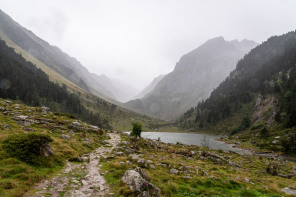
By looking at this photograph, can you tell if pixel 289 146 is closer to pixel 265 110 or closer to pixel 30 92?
pixel 265 110

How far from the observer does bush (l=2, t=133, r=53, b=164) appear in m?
14.8

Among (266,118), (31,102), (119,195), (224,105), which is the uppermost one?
(224,105)

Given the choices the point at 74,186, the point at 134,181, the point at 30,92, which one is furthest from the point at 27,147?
the point at 30,92

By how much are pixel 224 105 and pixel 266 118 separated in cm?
8383

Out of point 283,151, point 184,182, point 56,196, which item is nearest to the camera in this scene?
point 56,196

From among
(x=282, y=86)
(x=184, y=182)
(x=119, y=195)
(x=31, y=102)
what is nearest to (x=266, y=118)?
(x=282, y=86)

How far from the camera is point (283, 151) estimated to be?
59.4 meters

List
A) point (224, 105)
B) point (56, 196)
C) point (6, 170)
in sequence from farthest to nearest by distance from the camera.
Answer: point (224, 105) → point (6, 170) → point (56, 196)

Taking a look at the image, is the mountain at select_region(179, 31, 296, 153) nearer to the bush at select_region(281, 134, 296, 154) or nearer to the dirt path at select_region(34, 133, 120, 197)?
the bush at select_region(281, 134, 296, 154)

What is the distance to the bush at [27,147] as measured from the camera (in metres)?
14.8

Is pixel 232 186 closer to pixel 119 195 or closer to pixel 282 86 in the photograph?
pixel 119 195

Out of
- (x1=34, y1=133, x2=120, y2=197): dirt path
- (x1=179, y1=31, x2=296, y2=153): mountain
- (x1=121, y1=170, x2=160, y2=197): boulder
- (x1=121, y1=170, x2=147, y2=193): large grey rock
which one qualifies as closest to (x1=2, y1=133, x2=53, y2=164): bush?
(x1=34, y1=133, x2=120, y2=197): dirt path

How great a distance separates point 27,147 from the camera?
15367 millimetres

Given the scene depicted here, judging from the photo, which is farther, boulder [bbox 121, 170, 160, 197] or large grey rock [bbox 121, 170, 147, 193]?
large grey rock [bbox 121, 170, 147, 193]
